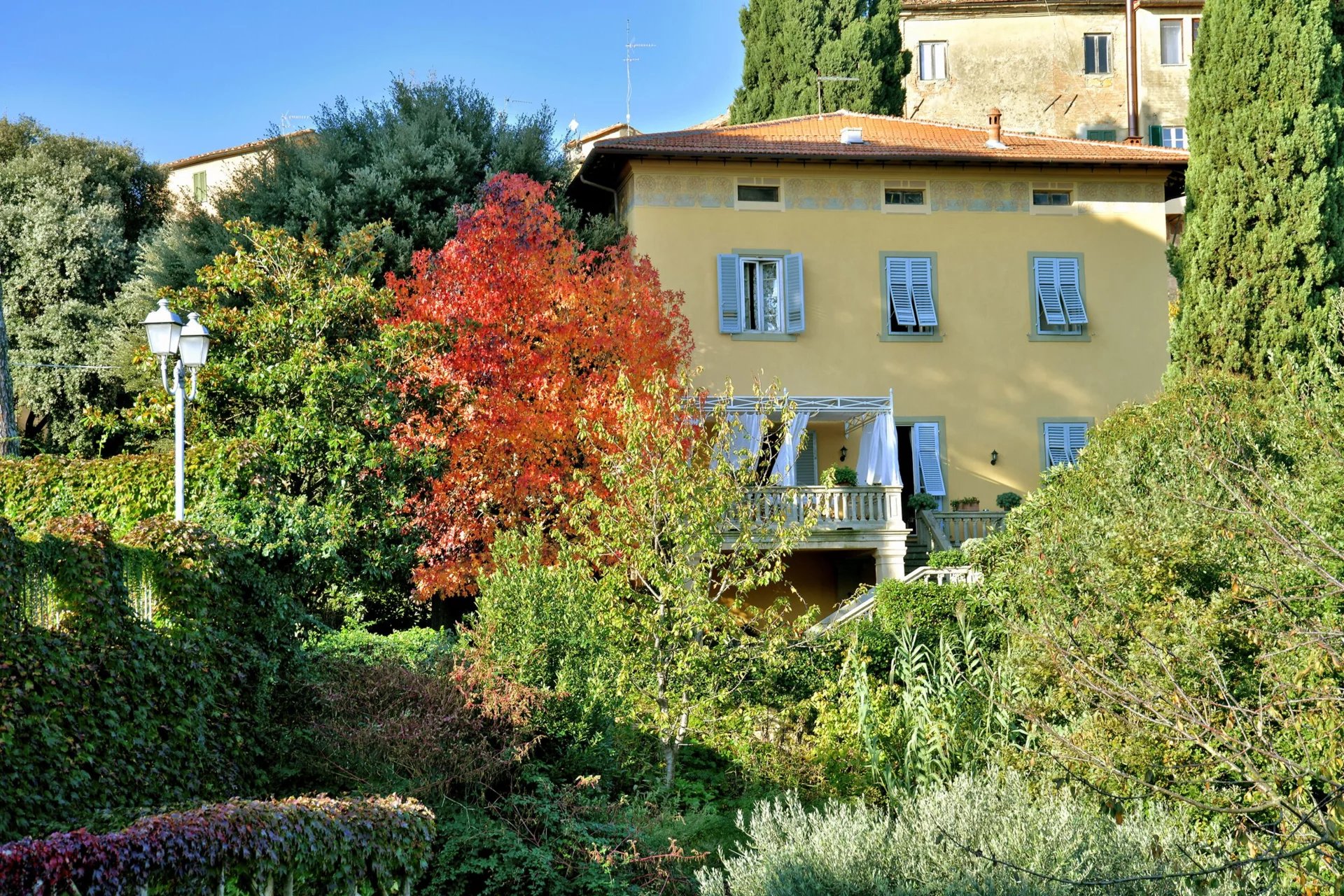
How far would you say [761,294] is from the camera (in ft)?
78.3

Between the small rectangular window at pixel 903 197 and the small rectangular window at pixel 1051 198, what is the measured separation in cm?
219

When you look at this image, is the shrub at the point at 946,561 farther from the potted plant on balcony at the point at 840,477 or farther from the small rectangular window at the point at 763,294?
the small rectangular window at the point at 763,294

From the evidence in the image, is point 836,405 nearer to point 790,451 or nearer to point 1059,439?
point 790,451

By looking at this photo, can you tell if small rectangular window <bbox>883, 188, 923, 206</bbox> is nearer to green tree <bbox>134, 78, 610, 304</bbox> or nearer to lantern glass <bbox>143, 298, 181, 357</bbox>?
green tree <bbox>134, 78, 610, 304</bbox>

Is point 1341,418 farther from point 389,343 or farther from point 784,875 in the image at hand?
point 389,343


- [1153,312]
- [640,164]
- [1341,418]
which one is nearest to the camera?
[1341,418]

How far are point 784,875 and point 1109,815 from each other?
109 inches

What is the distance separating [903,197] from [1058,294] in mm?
3318

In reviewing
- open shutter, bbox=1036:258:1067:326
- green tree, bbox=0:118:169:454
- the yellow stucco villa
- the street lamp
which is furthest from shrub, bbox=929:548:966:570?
green tree, bbox=0:118:169:454

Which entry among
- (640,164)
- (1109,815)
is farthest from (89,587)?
(640,164)

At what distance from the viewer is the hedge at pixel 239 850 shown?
17.9 ft

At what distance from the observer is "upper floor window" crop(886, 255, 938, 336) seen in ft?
79.2

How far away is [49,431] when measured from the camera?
25.0 m

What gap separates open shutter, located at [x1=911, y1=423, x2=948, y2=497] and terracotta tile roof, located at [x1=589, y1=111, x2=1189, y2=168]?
477 cm
